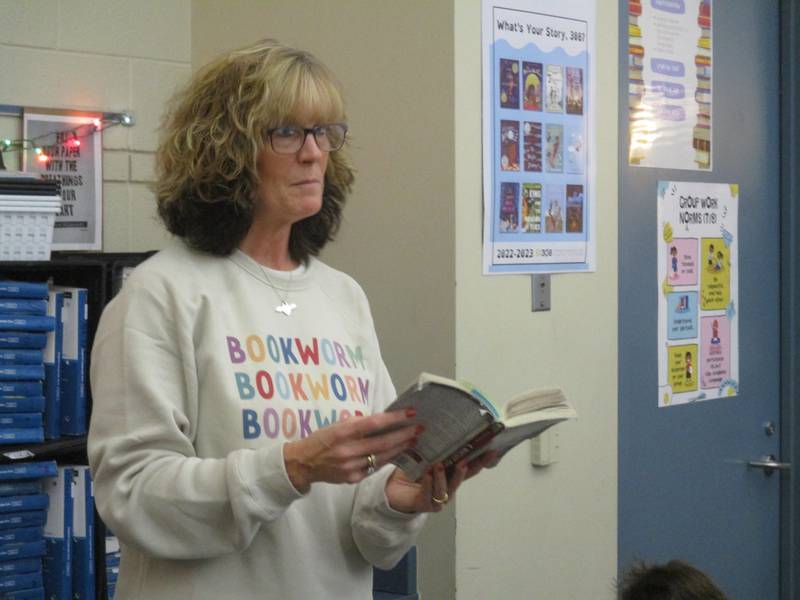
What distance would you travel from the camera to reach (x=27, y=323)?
2557mm

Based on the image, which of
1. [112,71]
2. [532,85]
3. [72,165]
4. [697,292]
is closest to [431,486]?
[532,85]

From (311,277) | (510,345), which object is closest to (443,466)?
(311,277)

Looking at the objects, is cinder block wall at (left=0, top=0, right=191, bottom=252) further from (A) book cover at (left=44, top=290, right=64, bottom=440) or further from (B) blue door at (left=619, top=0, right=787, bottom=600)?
(B) blue door at (left=619, top=0, right=787, bottom=600)

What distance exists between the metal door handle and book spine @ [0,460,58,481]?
7.30 feet

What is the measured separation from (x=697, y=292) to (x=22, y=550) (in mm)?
2056

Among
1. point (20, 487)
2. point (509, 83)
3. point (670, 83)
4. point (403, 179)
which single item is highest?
point (670, 83)

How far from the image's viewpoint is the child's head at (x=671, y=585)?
1542mm

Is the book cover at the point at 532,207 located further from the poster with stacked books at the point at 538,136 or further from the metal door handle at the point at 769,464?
the metal door handle at the point at 769,464

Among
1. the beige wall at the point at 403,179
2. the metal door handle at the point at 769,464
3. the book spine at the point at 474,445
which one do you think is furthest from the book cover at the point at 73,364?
the metal door handle at the point at 769,464

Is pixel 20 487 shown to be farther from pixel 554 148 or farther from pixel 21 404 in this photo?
pixel 554 148

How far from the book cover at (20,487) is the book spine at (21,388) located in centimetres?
20

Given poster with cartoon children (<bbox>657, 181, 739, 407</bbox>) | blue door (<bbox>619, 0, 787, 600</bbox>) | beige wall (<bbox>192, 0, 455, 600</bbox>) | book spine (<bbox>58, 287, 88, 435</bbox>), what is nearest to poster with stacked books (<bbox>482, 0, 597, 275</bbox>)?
beige wall (<bbox>192, 0, 455, 600</bbox>)

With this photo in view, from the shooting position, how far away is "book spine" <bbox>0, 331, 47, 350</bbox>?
253 cm

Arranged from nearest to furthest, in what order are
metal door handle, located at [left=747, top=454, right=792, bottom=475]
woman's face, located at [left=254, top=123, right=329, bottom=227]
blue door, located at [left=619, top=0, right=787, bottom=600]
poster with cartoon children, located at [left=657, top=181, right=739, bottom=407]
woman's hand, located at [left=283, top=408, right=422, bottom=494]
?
woman's hand, located at [left=283, top=408, right=422, bottom=494]
woman's face, located at [left=254, top=123, right=329, bottom=227]
blue door, located at [left=619, top=0, right=787, bottom=600]
poster with cartoon children, located at [left=657, top=181, right=739, bottom=407]
metal door handle, located at [left=747, top=454, right=792, bottom=475]
